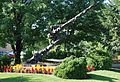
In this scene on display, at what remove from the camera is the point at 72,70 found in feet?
52.5

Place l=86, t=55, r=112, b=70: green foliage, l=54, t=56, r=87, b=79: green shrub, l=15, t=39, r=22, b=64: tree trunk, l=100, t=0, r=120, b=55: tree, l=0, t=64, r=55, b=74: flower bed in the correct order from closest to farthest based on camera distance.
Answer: l=54, t=56, r=87, b=79: green shrub
l=0, t=64, r=55, b=74: flower bed
l=86, t=55, r=112, b=70: green foliage
l=15, t=39, r=22, b=64: tree trunk
l=100, t=0, r=120, b=55: tree

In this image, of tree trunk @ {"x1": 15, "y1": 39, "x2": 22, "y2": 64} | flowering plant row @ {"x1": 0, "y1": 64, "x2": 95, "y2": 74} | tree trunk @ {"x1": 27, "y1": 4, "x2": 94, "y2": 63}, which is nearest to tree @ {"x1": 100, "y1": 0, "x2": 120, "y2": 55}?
tree trunk @ {"x1": 15, "y1": 39, "x2": 22, "y2": 64}

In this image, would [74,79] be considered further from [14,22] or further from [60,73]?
[14,22]

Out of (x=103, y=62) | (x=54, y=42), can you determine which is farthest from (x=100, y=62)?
(x=54, y=42)

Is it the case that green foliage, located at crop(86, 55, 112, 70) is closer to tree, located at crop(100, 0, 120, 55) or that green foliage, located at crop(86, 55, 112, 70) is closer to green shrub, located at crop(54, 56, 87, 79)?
green shrub, located at crop(54, 56, 87, 79)

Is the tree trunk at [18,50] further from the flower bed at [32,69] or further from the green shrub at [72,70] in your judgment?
the green shrub at [72,70]

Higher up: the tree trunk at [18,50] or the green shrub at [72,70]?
the tree trunk at [18,50]

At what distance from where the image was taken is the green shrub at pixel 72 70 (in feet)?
52.1

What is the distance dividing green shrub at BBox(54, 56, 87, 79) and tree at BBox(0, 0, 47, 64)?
8986mm

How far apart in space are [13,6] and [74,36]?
274 inches

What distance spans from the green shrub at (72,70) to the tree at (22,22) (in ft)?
29.5

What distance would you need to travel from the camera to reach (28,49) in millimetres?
30609

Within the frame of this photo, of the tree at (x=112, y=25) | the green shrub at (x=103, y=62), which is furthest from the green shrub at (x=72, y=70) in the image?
the tree at (x=112, y=25)

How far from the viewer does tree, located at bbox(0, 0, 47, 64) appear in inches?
967
